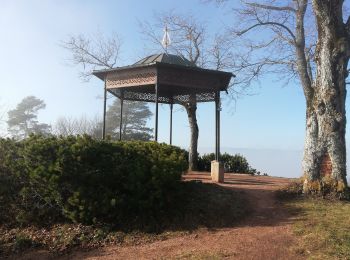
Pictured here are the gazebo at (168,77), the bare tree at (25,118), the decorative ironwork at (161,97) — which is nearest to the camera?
the gazebo at (168,77)

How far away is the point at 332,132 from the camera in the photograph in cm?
929

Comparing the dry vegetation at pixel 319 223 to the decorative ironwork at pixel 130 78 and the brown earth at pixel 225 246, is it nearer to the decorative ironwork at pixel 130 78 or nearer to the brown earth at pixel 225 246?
the brown earth at pixel 225 246

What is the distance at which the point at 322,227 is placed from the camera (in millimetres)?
6922

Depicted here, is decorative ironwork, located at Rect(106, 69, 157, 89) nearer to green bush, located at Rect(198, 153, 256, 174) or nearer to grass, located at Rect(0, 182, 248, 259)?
grass, located at Rect(0, 182, 248, 259)

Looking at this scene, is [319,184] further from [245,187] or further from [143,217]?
[143,217]

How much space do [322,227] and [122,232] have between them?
3632 millimetres

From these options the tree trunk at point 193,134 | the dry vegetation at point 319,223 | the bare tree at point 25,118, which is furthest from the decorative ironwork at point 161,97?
the bare tree at point 25,118

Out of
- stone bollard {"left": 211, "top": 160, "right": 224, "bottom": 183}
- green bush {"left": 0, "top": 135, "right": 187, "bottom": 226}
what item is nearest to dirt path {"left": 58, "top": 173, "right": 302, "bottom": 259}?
green bush {"left": 0, "top": 135, "right": 187, "bottom": 226}

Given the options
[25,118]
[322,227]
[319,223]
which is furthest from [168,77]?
[25,118]

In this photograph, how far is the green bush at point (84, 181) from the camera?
23.6 feet

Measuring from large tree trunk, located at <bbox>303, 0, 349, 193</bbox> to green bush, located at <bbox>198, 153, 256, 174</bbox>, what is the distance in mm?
8071

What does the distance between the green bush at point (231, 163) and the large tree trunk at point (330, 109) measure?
8.07m

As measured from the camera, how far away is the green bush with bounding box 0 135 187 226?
7195 millimetres

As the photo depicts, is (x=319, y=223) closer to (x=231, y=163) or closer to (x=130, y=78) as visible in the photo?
(x=130, y=78)
